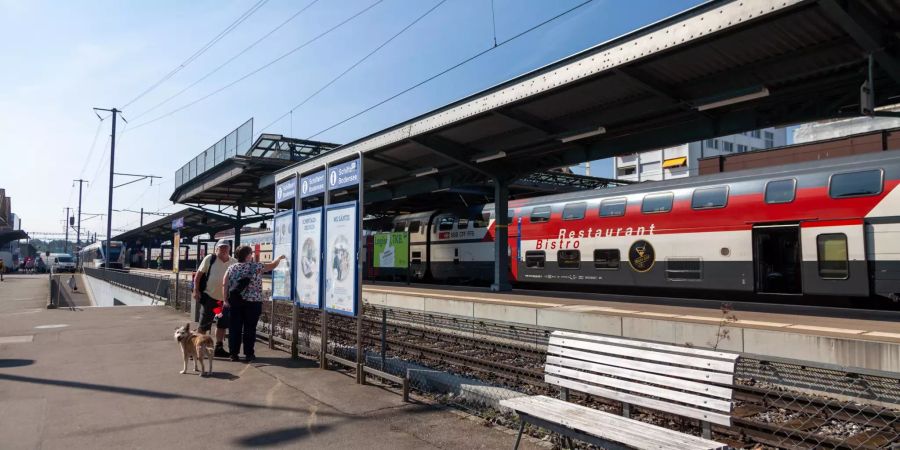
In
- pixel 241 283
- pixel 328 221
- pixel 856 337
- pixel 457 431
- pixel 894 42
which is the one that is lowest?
pixel 457 431

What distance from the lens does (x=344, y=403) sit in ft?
21.4

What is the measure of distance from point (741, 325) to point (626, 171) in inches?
3018

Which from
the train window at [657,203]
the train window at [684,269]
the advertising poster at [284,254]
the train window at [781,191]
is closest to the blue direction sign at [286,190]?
the advertising poster at [284,254]

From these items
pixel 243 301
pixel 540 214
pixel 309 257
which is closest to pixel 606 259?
pixel 540 214

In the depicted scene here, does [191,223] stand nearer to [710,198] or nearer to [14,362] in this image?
[14,362]

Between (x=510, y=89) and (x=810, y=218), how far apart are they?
23.1ft

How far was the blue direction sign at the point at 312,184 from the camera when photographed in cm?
945

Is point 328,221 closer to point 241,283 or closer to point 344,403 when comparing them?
point 241,283


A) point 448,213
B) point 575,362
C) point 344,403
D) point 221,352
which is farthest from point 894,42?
point 448,213

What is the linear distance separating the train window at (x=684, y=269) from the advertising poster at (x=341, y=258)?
969 cm

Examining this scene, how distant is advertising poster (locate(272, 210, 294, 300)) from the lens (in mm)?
9836

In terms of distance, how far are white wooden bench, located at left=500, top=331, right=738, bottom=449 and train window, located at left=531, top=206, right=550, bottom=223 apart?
1343 cm

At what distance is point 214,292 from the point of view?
31.5 ft

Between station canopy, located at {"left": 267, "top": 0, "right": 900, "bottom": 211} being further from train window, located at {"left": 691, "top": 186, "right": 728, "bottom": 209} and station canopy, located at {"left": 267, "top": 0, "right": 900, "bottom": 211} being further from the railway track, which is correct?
the railway track
